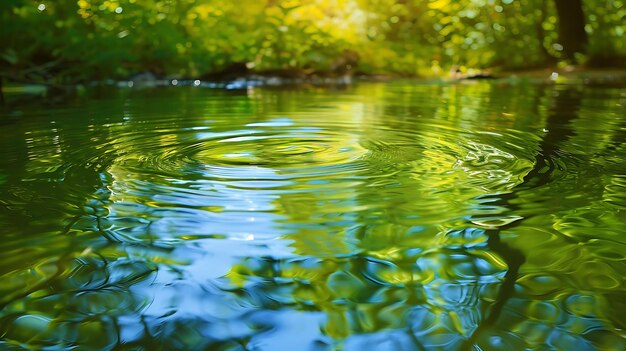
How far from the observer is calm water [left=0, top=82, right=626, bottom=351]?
0.96 m

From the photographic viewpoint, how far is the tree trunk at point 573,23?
10.9m

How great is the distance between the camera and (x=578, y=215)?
61.2 inches

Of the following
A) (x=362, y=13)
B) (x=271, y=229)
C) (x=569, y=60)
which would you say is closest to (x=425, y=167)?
(x=271, y=229)

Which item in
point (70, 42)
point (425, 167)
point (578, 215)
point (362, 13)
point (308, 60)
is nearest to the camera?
point (578, 215)

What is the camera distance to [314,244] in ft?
4.47

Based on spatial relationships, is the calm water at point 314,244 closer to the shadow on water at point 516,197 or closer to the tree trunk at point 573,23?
the shadow on water at point 516,197

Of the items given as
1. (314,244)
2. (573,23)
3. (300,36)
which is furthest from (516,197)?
(573,23)

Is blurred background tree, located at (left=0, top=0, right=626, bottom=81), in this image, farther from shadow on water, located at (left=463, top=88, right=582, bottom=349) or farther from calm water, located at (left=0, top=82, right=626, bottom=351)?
shadow on water, located at (left=463, top=88, right=582, bottom=349)

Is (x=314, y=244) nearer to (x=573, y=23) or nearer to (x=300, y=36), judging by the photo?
(x=300, y=36)

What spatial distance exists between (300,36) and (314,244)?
10.2 m

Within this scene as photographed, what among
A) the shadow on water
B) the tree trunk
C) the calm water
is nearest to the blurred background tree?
the tree trunk

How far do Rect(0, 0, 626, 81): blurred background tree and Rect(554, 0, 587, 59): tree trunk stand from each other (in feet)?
0.07

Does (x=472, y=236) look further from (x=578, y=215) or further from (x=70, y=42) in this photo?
(x=70, y=42)

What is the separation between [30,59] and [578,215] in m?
9.43
